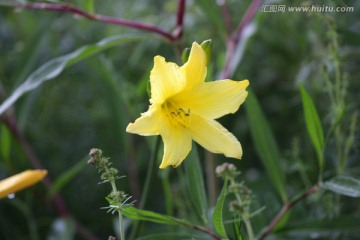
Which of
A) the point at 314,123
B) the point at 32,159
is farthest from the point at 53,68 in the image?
the point at 314,123

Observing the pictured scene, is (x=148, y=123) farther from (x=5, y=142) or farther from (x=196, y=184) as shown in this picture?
(x=5, y=142)

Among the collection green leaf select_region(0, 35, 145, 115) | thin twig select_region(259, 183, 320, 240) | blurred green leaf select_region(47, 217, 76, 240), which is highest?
green leaf select_region(0, 35, 145, 115)

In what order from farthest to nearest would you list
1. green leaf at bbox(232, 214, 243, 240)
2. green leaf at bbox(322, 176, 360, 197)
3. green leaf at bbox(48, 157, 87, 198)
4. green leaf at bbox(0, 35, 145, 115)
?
green leaf at bbox(48, 157, 87, 198) < green leaf at bbox(0, 35, 145, 115) < green leaf at bbox(322, 176, 360, 197) < green leaf at bbox(232, 214, 243, 240)

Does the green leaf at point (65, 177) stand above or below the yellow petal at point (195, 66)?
below

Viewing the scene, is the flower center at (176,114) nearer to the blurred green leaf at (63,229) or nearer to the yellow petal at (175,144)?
the yellow petal at (175,144)

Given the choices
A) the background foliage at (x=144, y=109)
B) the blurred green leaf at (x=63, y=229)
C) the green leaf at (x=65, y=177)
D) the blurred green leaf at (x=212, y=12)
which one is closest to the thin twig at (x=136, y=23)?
the background foliage at (x=144, y=109)

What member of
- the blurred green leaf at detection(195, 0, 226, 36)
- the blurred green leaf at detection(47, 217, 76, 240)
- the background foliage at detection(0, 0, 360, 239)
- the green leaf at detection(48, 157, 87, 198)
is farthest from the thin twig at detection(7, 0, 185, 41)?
the blurred green leaf at detection(47, 217, 76, 240)

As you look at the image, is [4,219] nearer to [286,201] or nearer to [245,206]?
[286,201]

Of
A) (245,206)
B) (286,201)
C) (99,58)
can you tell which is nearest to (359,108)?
(286,201)

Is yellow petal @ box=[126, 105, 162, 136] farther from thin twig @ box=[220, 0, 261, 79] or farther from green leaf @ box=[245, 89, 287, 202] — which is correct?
thin twig @ box=[220, 0, 261, 79]
